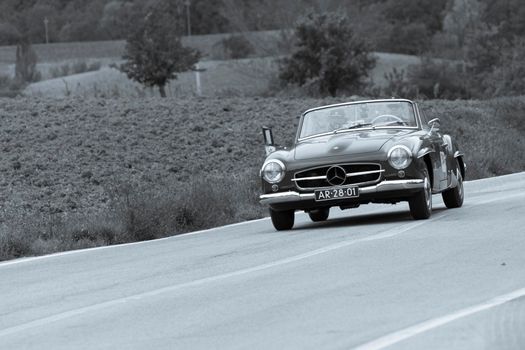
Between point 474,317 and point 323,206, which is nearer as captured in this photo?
point 474,317

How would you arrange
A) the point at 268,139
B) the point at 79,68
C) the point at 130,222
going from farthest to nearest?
the point at 79,68, the point at 130,222, the point at 268,139

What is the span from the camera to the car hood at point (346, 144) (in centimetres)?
1588

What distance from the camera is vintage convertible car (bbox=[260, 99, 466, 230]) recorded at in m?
15.6

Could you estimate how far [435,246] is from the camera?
1273 centimetres

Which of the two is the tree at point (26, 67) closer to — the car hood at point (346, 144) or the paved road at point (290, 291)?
the car hood at point (346, 144)

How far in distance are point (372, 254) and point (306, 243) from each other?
5.98ft

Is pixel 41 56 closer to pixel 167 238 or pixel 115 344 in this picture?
pixel 167 238

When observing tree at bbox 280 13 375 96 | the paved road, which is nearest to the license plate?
the paved road

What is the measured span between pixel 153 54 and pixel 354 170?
40547 mm

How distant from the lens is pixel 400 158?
1571cm

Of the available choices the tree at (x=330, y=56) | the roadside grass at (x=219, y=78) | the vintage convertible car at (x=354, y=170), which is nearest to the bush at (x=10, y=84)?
the roadside grass at (x=219, y=78)

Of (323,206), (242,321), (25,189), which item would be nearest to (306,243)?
(323,206)

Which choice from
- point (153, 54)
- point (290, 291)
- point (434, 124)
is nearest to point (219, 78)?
point (153, 54)

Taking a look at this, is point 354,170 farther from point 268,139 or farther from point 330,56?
point 330,56
